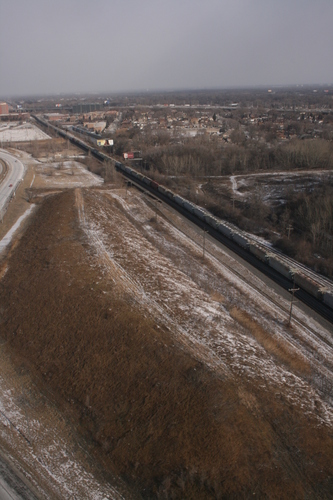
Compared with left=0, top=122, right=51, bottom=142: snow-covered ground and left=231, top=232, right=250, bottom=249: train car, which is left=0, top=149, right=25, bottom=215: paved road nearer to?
left=0, top=122, right=51, bottom=142: snow-covered ground

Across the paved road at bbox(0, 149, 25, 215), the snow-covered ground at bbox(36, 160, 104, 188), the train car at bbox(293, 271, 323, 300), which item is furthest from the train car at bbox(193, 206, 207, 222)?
the paved road at bbox(0, 149, 25, 215)

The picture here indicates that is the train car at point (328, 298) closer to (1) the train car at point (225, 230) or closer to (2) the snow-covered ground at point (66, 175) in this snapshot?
(1) the train car at point (225, 230)

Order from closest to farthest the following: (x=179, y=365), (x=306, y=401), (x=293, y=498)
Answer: (x=293, y=498)
(x=306, y=401)
(x=179, y=365)

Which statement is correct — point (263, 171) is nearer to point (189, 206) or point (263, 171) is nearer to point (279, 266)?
point (189, 206)

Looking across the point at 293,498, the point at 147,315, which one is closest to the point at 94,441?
the point at 293,498

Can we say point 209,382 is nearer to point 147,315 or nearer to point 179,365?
point 179,365

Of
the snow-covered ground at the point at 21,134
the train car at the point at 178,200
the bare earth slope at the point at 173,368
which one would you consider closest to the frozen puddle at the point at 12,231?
the bare earth slope at the point at 173,368

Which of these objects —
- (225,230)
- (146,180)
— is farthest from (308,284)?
(146,180)
